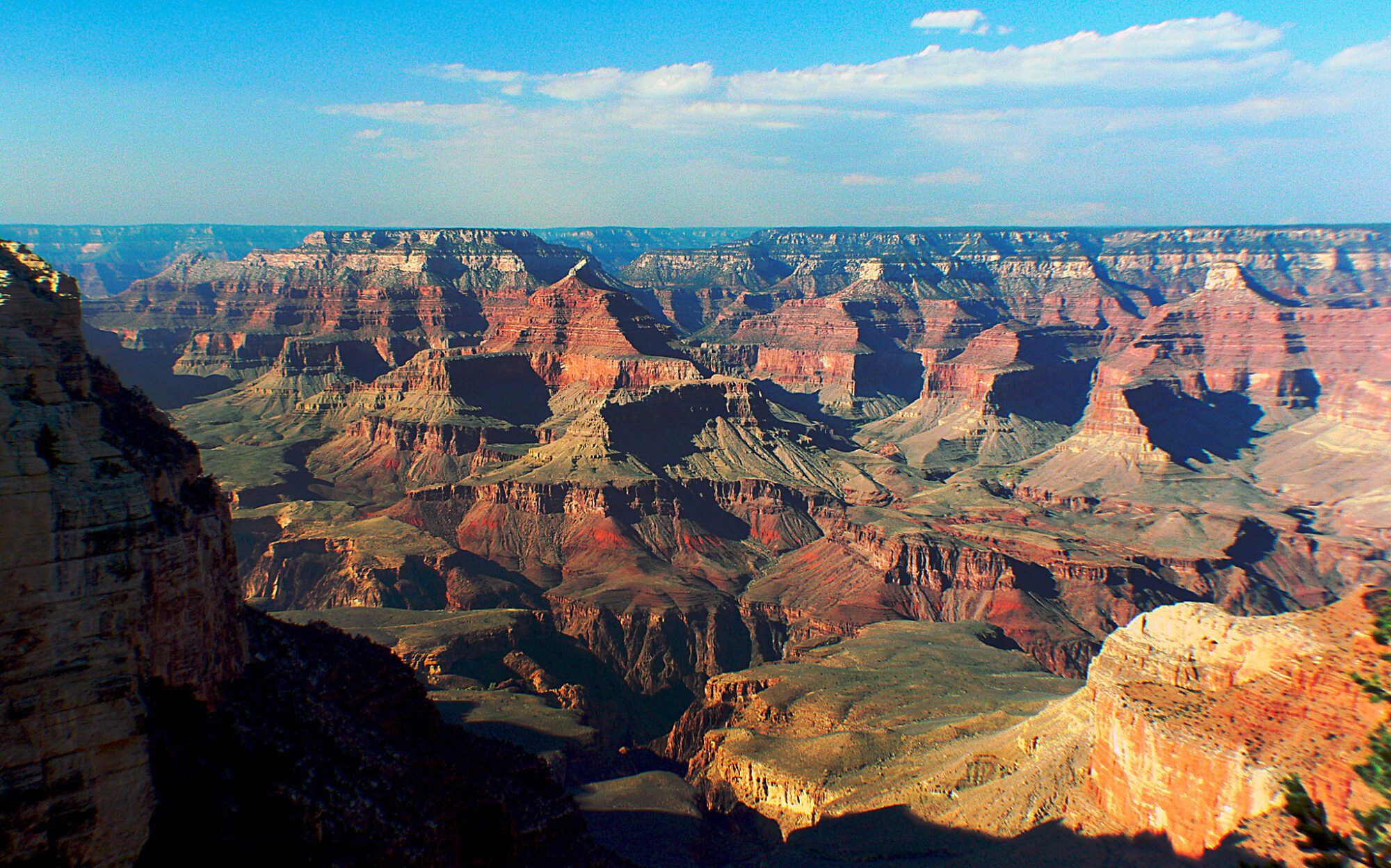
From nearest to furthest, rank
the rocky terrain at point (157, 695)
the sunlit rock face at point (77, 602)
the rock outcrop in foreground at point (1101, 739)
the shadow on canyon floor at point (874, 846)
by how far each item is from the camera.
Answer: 1. the sunlit rock face at point (77, 602)
2. the rocky terrain at point (157, 695)
3. the rock outcrop in foreground at point (1101, 739)
4. the shadow on canyon floor at point (874, 846)

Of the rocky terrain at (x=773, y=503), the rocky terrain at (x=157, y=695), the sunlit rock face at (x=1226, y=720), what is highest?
the rocky terrain at (x=157, y=695)

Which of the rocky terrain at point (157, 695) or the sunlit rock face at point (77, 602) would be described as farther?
the rocky terrain at point (157, 695)

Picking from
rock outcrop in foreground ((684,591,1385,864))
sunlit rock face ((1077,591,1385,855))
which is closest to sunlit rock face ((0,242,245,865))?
rock outcrop in foreground ((684,591,1385,864))

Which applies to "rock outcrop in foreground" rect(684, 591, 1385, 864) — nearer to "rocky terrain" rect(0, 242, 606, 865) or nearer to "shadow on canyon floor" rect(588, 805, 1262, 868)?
"shadow on canyon floor" rect(588, 805, 1262, 868)

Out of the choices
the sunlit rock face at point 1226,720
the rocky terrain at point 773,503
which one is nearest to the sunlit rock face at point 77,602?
the sunlit rock face at point 1226,720

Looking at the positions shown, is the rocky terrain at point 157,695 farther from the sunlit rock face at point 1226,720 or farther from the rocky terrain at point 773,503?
the rocky terrain at point 773,503

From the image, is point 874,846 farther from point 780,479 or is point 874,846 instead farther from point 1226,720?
point 780,479
